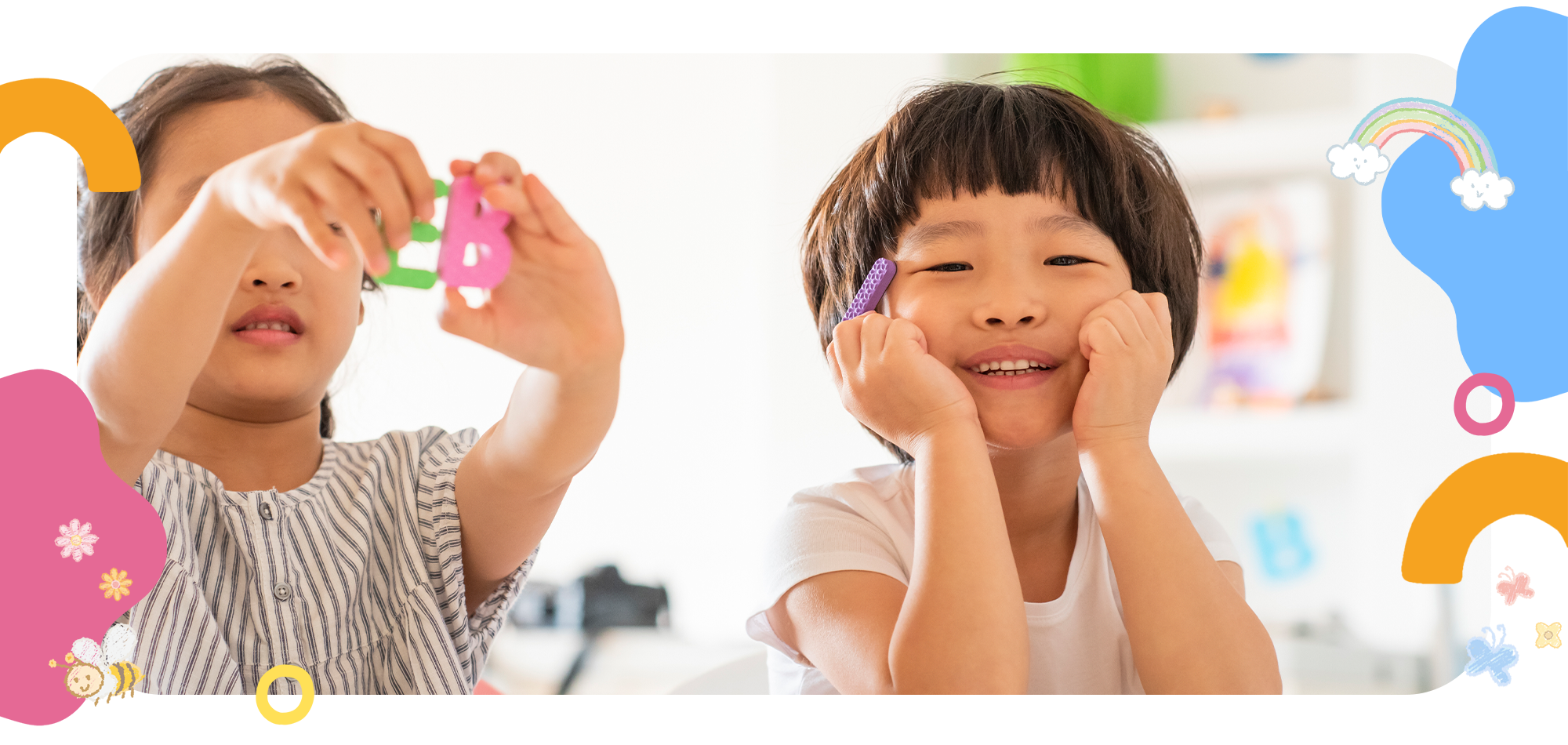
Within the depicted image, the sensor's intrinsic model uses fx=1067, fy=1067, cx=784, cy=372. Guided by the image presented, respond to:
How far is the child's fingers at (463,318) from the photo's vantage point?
596mm

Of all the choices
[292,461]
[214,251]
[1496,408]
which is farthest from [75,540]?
[1496,408]

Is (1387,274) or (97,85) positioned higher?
(97,85)

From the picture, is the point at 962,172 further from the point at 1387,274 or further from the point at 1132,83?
the point at 1387,274

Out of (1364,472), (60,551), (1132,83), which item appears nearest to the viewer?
(60,551)

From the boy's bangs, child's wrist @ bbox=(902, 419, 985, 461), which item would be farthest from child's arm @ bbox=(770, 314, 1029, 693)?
the boy's bangs

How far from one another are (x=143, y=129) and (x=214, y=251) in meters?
0.23

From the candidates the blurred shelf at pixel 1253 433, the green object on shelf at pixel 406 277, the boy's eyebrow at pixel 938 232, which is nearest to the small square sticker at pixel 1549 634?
the blurred shelf at pixel 1253 433

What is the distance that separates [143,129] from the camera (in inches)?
29.5

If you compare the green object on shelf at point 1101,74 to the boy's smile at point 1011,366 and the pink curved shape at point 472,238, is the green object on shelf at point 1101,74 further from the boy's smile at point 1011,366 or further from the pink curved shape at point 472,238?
the pink curved shape at point 472,238

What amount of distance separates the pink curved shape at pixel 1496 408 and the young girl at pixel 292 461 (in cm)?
60

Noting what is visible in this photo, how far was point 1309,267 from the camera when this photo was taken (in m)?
1.05

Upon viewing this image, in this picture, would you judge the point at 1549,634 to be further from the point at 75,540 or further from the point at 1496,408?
the point at 75,540

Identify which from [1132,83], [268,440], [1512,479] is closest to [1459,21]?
[1132,83]

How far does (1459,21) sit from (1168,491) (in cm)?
39
